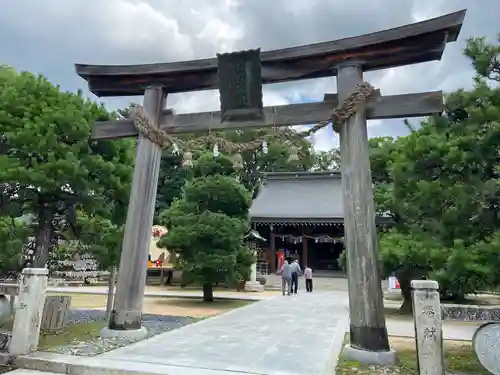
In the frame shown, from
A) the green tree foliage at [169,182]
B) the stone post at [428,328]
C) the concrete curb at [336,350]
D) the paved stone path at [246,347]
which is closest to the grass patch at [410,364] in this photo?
the concrete curb at [336,350]

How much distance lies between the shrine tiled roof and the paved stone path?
51.2ft

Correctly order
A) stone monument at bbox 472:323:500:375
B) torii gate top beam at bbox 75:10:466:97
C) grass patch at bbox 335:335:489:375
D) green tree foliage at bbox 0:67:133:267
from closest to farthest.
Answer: stone monument at bbox 472:323:500:375 → grass patch at bbox 335:335:489:375 → torii gate top beam at bbox 75:10:466:97 → green tree foliage at bbox 0:67:133:267

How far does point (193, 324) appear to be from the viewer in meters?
9.16

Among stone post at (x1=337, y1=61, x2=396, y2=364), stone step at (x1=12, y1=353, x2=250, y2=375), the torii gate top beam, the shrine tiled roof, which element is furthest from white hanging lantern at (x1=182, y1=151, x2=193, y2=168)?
the shrine tiled roof

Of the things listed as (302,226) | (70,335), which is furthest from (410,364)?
(302,226)

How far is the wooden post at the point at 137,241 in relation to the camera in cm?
708

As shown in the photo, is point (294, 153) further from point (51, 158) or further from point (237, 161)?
point (51, 158)

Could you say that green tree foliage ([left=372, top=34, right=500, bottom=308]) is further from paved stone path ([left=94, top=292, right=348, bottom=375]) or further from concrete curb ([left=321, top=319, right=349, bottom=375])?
paved stone path ([left=94, top=292, right=348, bottom=375])

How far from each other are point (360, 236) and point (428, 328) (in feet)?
6.01

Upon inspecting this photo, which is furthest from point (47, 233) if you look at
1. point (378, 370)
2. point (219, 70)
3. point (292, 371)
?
point (378, 370)

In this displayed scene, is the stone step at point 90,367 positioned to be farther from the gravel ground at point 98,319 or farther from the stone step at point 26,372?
the gravel ground at point 98,319

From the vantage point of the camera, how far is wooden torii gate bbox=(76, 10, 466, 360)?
6.04 meters

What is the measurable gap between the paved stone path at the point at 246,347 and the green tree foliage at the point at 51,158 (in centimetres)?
320

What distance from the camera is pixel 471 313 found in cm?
454
